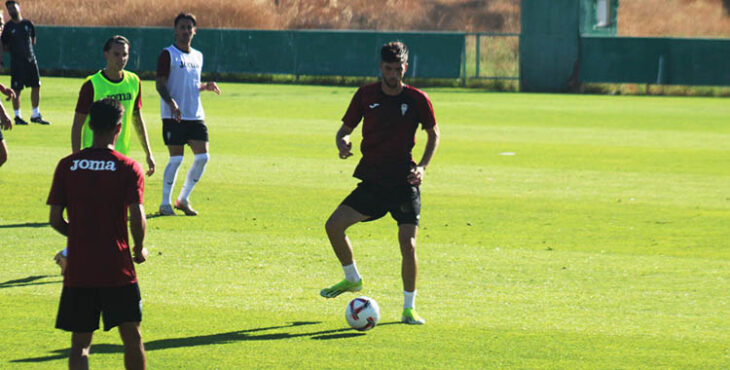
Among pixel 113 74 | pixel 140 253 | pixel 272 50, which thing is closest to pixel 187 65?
pixel 113 74

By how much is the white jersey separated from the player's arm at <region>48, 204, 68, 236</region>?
23.6 feet

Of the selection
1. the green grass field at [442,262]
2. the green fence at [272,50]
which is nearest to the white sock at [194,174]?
the green grass field at [442,262]

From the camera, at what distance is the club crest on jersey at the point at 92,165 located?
5.82 meters

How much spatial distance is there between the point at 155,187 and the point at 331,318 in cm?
771

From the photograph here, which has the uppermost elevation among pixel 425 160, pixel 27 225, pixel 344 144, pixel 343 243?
pixel 344 144

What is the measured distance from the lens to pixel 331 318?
8.59m

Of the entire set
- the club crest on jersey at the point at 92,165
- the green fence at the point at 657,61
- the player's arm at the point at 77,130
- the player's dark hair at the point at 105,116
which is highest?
the player's dark hair at the point at 105,116

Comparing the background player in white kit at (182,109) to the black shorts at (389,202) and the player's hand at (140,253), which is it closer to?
the black shorts at (389,202)

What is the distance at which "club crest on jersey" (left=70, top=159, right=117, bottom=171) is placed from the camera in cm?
582

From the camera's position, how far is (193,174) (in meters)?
13.5

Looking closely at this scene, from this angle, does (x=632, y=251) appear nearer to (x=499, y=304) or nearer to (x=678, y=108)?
(x=499, y=304)

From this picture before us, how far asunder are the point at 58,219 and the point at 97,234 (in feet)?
0.87

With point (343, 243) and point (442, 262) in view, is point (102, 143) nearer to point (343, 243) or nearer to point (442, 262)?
point (343, 243)

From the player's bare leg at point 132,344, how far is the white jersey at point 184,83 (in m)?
7.34
